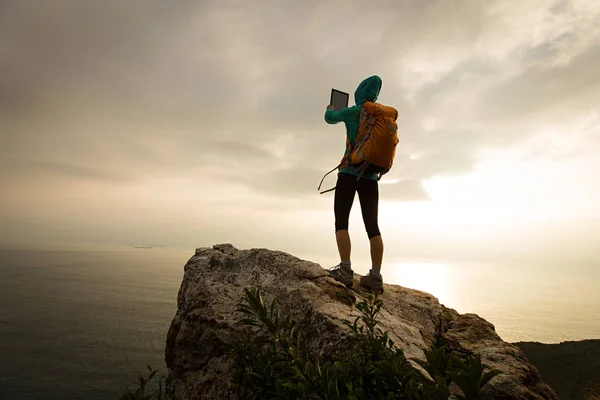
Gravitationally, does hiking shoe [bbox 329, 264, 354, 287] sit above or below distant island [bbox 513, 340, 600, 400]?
above

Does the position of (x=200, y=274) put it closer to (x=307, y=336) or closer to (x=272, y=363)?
(x=307, y=336)

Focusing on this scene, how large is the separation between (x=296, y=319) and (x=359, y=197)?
2.82 m

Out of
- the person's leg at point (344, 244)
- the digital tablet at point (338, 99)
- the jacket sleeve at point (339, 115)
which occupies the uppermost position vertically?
the digital tablet at point (338, 99)

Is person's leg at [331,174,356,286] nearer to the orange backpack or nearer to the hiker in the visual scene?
the hiker

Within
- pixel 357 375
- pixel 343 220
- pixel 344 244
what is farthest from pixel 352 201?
pixel 357 375

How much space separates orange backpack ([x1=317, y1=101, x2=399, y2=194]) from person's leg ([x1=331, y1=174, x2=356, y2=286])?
0.32m

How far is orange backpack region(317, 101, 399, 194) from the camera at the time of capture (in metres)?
5.34

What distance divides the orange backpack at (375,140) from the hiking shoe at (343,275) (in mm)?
1792

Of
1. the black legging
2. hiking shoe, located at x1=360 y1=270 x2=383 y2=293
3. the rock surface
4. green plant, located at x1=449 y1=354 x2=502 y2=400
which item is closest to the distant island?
the rock surface

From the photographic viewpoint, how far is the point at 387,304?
553cm

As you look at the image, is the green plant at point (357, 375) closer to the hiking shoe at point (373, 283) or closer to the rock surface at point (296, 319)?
the rock surface at point (296, 319)

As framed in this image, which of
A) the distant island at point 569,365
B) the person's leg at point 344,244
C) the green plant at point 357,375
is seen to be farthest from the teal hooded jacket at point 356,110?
the distant island at point 569,365

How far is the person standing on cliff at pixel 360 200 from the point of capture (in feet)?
Result: 18.5

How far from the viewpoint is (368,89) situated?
5988 mm
